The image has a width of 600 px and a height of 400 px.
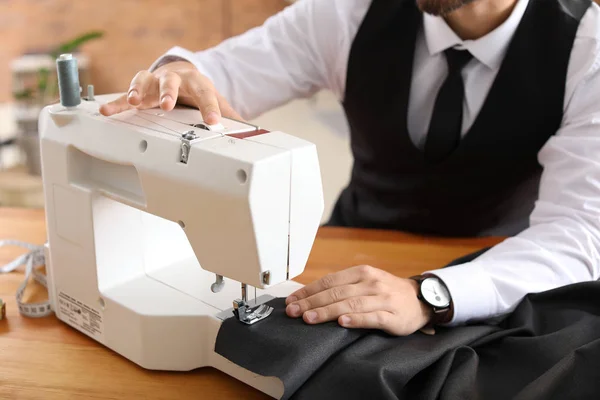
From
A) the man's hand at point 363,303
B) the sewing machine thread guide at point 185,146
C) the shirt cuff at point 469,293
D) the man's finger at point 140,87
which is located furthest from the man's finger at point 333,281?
the man's finger at point 140,87

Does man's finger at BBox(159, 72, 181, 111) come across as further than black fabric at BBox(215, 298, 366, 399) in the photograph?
Yes

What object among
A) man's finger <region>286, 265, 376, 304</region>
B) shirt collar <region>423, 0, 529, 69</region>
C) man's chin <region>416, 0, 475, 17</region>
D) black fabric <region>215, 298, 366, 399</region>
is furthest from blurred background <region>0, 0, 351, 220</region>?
black fabric <region>215, 298, 366, 399</region>

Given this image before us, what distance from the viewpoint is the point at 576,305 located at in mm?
1173

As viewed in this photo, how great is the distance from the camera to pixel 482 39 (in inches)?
61.0

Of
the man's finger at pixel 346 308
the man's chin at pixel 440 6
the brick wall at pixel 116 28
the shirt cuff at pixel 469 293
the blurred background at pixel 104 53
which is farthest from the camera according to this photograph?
the brick wall at pixel 116 28

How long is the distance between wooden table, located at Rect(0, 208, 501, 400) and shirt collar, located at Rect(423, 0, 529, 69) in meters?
0.47

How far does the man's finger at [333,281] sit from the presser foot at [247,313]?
53mm

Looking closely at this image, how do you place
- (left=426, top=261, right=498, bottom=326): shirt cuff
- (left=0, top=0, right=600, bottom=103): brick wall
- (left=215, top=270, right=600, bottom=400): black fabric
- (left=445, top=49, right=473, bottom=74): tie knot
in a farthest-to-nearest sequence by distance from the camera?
(left=0, top=0, right=600, bottom=103): brick wall, (left=445, top=49, right=473, bottom=74): tie knot, (left=426, top=261, right=498, bottom=326): shirt cuff, (left=215, top=270, right=600, bottom=400): black fabric

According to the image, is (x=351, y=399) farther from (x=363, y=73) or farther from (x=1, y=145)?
(x=1, y=145)

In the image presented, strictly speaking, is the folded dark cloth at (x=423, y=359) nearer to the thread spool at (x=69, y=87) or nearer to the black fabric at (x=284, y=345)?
the black fabric at (x=284, y=345)

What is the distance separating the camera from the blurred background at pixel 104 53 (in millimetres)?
3525

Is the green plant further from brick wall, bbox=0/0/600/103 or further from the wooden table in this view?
the wooden table

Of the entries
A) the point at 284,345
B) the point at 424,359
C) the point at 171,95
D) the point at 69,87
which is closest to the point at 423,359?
the point at 424,359

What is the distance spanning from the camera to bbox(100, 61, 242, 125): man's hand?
1132mm
